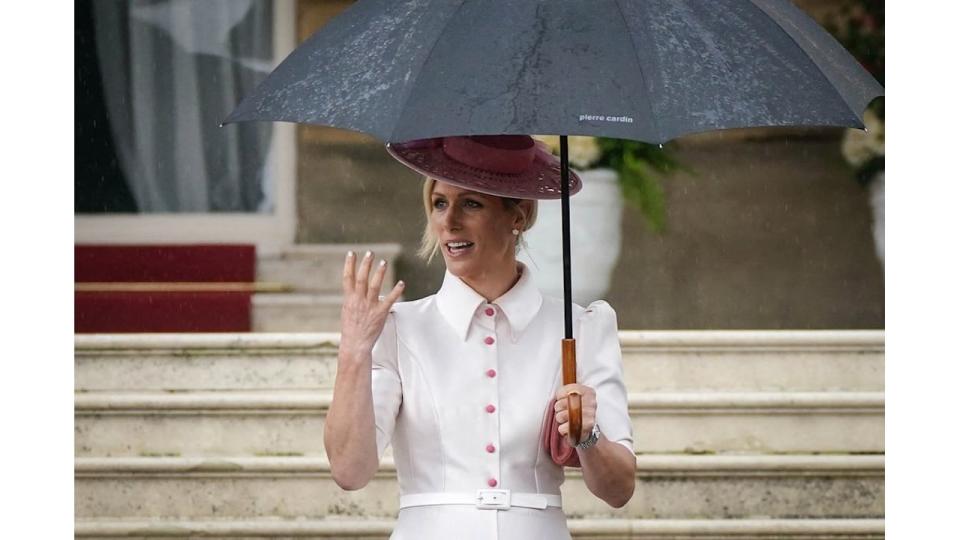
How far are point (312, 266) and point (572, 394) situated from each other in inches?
150

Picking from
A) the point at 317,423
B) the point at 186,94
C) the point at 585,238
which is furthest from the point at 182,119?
the point at 317,423

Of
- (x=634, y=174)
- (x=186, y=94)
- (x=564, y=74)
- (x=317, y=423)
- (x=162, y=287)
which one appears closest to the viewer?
(x=564, y=74)

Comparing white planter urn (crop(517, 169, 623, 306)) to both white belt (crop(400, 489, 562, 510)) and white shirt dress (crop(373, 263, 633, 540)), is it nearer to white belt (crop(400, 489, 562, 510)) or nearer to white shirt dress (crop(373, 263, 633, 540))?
white shirt dress (crop(373, 263, 633, 540))

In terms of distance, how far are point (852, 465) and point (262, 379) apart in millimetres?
1990

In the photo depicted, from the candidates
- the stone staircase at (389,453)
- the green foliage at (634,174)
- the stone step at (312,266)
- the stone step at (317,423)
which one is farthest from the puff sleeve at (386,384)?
the stone step at (312,266)

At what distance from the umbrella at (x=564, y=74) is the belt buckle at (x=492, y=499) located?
0.28 metres

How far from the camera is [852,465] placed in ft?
16.1

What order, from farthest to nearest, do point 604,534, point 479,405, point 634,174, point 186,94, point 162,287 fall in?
1. point 186,94
2. point 162,287
3. point 634,174
4. point 604,534
5. point 479,405

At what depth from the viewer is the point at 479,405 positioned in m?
2.94

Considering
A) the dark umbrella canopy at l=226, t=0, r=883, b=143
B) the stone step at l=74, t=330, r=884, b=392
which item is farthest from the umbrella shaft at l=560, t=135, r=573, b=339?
the stone step at l=74, t=330, r=884, b=392

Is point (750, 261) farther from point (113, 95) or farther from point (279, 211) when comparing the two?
point (113, 95)

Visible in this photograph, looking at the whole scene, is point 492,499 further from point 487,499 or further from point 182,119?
point 182,119

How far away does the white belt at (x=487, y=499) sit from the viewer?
9.54 feet

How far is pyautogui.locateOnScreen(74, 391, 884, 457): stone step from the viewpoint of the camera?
5.02 m
